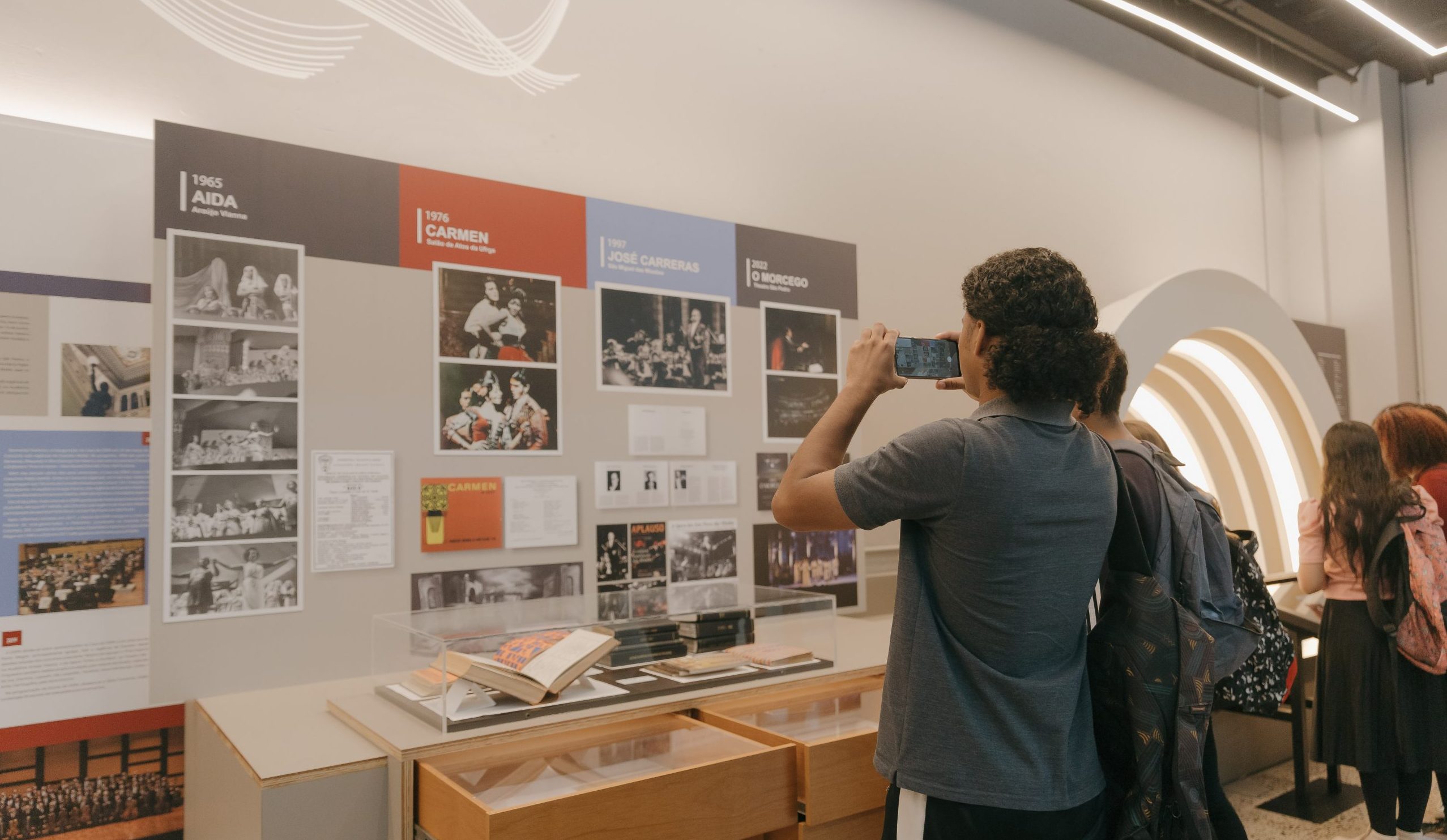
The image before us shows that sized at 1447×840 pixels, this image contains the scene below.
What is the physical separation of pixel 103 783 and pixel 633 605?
1.58 meters

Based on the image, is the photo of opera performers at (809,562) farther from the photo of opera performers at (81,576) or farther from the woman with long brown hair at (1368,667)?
the photo of opera performers at (81,576)

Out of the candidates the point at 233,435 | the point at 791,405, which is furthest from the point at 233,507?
the point at 791,405

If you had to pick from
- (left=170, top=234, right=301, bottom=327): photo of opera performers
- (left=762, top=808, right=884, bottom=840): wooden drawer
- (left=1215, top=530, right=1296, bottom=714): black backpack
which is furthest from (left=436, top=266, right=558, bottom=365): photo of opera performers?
(left=1215, top=530, right=1296, bottom=714): black backpack

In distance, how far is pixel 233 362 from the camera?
102 inches

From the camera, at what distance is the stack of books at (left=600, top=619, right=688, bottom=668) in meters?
2.49

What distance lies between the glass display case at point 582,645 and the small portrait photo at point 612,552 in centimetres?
33

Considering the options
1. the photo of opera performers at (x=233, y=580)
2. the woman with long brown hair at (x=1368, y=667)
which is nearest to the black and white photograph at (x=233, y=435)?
the photo of opera performers at (x=233, y=580)

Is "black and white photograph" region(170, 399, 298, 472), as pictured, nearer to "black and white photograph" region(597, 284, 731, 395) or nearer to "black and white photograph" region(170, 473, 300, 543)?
"black and white photograph" region(170, 473, 300, 543)

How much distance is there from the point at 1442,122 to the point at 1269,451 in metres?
3.49

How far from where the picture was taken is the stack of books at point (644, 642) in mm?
2490

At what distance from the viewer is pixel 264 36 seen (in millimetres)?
3051

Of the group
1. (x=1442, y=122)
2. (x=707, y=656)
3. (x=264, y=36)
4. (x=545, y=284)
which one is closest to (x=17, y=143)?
(x=264, y=36)

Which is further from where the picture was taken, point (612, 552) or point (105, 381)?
point (612, 552)

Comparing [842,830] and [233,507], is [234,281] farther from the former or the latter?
[842,830]
